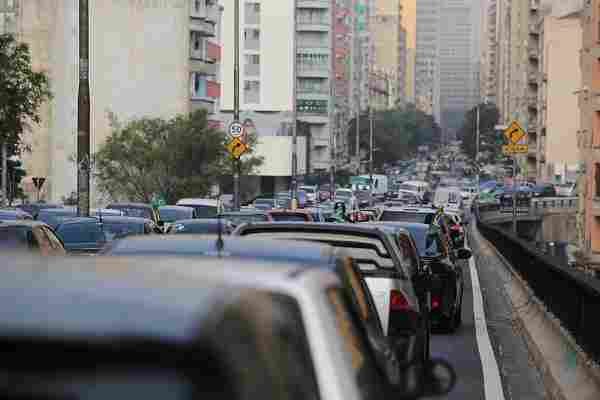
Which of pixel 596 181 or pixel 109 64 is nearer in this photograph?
pixel 596 181

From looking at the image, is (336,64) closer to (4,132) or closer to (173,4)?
(173,4)

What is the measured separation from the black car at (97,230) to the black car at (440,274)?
20.0ft

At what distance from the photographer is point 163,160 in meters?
68.8

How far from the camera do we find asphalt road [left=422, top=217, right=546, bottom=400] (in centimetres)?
1384

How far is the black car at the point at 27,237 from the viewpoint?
18.5 meters

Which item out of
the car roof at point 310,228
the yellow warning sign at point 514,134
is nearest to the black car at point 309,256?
the car roof at point 310,228

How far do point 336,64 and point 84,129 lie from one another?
437 feet

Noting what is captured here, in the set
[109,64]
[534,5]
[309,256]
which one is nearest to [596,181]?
[109,64]

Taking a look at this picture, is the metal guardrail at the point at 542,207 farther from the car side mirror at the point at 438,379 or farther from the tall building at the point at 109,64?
the car side mirror at the point at 438,379

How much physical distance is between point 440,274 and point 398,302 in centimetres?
749

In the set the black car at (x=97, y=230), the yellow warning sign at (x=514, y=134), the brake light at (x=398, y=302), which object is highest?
the yellow warning sign at (x=514, y=134)

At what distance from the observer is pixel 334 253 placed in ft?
20.7

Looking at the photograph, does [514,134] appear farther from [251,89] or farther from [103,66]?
[251,89]

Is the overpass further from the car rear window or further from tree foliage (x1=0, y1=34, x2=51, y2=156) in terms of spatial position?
the car rear window
